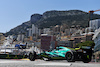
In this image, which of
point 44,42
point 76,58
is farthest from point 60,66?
point 44,42

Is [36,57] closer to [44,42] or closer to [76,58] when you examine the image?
[76,58]

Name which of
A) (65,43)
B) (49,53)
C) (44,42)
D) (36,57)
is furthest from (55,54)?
(65,43)

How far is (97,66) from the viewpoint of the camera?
8.84m

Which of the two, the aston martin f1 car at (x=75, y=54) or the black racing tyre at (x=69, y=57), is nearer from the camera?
the black racing tyre at (x=69, y=57)

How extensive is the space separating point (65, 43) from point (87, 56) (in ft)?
301

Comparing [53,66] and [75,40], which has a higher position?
[75,40]

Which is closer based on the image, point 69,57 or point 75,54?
point 75,54

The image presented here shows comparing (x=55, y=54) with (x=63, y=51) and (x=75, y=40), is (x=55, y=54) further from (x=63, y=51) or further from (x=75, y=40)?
(x=75, y=40)

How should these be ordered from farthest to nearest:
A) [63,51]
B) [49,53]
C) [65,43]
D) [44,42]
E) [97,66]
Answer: [65,43]
[44,42]
[49,53]
[63,51]
[97,66]

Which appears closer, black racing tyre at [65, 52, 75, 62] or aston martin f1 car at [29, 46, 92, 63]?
black racing tyre at [65, 52, 75, 62]

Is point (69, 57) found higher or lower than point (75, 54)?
lower

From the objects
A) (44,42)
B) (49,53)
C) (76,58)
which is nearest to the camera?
(76,58)

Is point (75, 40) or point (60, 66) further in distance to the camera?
point (75, 40)

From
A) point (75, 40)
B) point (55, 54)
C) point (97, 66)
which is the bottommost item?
point (97, 66)
